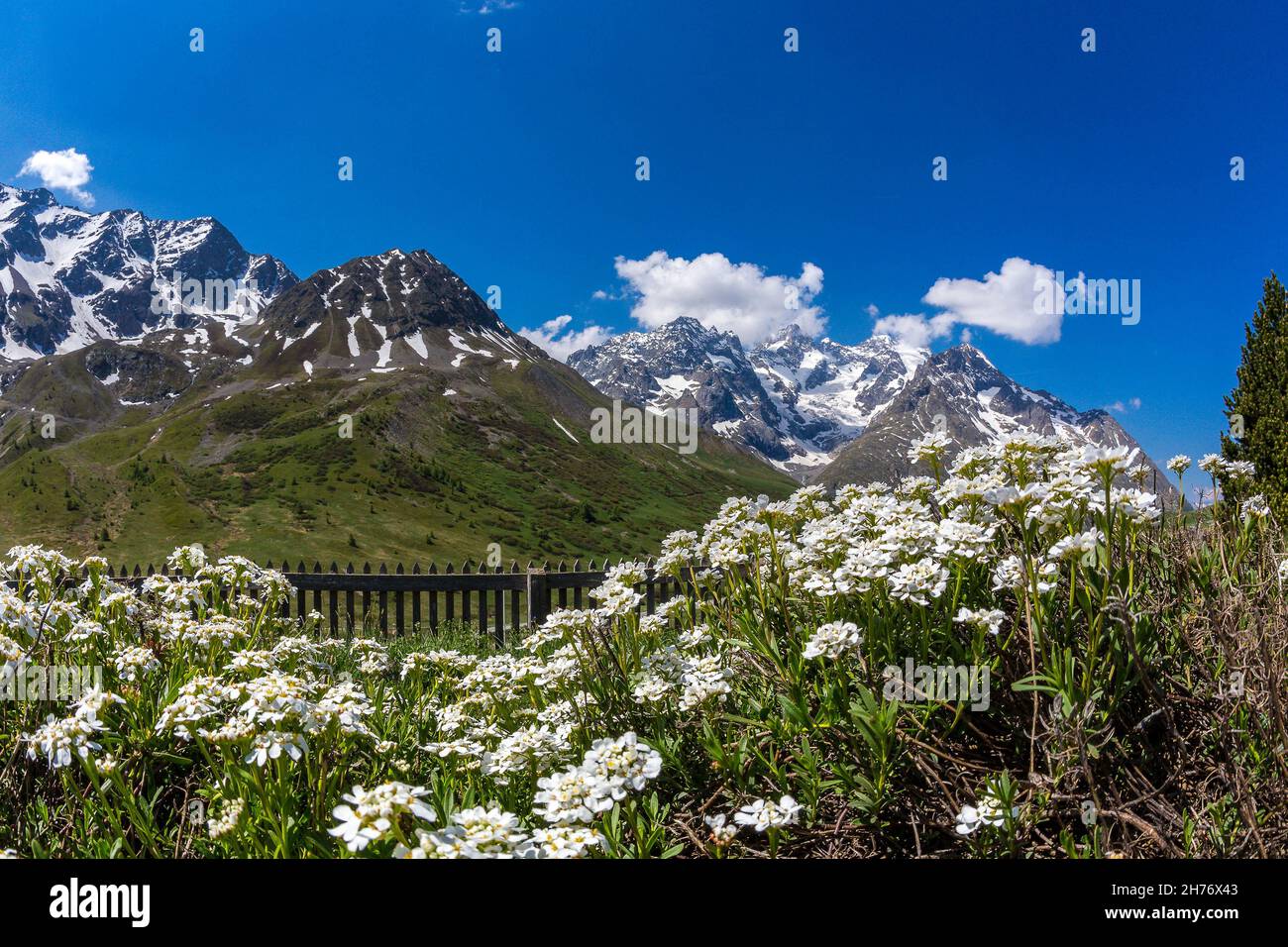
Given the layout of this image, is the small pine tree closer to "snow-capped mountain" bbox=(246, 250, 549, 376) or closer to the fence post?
the fence post

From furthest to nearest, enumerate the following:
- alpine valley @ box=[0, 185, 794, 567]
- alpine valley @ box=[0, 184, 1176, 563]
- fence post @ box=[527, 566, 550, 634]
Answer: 1. alpine valley @ box=[0, 185, 794, 567]
2. alpine valley @ box=[0, 184, 1176, 563]
3. fence post @ box=[527, 566, 550, 634]

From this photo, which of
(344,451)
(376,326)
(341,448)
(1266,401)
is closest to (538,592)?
(1266,401)

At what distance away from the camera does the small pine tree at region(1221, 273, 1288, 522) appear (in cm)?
880

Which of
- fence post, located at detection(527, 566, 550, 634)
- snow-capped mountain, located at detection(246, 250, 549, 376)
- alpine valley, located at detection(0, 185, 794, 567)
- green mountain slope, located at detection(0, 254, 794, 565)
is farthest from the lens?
snow-capped mountain, located at detection(246, 250, 549, 376)

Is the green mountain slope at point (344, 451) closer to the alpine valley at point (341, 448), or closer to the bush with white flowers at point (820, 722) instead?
the alpine valley at point (341, 448)

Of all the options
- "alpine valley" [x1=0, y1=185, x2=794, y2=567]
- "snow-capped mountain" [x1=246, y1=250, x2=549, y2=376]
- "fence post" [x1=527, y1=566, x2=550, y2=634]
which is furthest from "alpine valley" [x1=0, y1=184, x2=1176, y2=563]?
"fence post" [x1=527, y1=566, x2=550, y2=634]

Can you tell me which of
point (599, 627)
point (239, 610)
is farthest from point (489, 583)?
point (599, 627)

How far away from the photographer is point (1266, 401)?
9.46 meters

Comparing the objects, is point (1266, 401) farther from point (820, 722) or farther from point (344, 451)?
point (344, 451)

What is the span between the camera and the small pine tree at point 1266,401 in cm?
880

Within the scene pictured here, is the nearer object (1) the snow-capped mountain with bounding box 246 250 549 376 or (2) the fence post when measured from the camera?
(2) the fence post
